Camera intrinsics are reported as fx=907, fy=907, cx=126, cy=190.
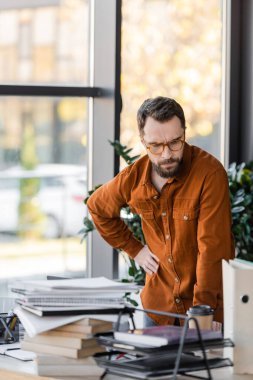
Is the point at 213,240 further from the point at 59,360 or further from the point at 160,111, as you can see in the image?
the point at 59,360

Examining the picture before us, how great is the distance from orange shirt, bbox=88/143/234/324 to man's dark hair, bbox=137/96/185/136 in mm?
215

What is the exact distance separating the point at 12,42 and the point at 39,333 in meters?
2.91

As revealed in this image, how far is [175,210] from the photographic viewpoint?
3.48 meters

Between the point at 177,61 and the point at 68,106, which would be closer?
the point at 68,106

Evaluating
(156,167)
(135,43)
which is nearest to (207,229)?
(156,167)

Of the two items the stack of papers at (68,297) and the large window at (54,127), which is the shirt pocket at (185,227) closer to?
the stack of papers at (68,297)

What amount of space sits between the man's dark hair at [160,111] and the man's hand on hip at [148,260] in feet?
1.92

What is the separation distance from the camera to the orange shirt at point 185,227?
3336mm

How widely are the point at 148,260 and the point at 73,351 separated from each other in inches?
48.5

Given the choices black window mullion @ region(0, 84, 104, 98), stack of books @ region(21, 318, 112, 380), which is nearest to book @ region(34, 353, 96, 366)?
stack of books @ region(21, 318, 112, 380)

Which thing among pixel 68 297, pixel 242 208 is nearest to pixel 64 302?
pixel 68 297

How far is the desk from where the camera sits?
2.52 m

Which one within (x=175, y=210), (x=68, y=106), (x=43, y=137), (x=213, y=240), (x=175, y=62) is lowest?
(x=213, y=240)

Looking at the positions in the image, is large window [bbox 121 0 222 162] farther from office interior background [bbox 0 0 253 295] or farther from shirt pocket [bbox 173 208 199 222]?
shirt pocket [bbox 173 208 199 222]
